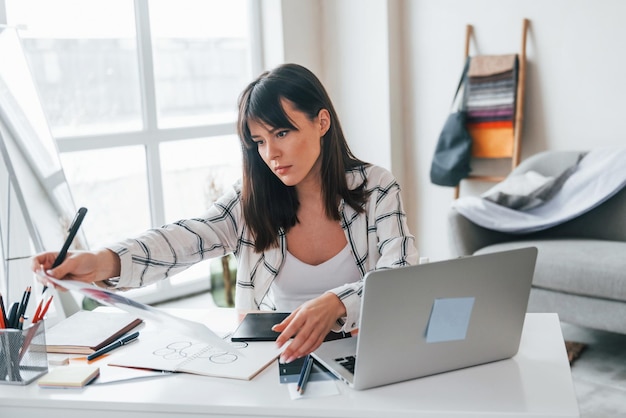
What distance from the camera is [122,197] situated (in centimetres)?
376

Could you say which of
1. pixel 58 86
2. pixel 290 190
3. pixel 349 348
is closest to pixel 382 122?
pixel 58 86

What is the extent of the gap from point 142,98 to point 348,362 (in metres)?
2.87

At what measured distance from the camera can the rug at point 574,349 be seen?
275cm

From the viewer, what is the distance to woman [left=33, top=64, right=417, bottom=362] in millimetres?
1584

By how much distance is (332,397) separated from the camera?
1.10m

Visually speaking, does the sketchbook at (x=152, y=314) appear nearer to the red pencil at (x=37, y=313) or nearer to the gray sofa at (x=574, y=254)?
the red pencil at (x=37, y=313)

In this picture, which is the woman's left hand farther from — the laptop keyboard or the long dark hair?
the long dark hair

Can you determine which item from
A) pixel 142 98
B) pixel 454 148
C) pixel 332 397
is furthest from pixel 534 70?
pixel 332 397

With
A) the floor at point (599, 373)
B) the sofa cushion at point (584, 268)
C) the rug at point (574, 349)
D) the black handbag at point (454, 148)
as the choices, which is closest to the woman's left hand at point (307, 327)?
the floor at point (599, 373)

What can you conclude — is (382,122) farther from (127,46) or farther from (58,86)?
(58,86)

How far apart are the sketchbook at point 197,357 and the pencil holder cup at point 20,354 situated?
13 centimetres

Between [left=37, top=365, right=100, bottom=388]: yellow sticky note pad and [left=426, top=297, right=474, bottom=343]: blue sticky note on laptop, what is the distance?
562 mm

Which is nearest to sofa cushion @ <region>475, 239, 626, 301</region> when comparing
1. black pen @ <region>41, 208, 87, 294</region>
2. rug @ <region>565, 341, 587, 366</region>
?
rug @ <region>565, 341, 587, 366</region>

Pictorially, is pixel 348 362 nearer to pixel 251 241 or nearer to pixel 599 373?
pixel 251 241
